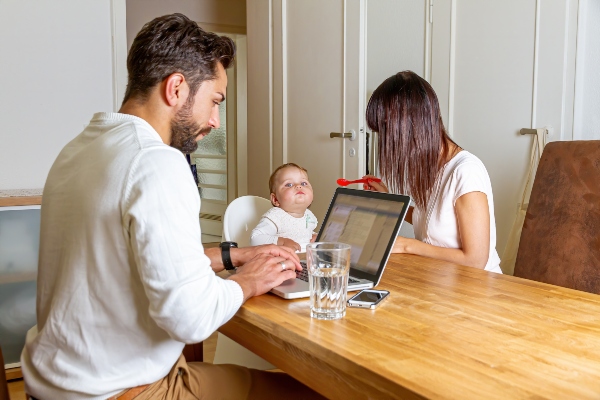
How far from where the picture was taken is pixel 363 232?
160cm

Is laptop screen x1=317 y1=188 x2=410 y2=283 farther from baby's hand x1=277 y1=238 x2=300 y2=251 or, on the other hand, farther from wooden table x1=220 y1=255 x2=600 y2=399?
baby's hand x1=277 y1=238 x2=300 y2=251

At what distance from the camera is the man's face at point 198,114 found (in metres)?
1.32

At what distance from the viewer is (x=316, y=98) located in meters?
4.42

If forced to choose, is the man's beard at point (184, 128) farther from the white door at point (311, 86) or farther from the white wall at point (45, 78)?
the white door at point (311, 86)

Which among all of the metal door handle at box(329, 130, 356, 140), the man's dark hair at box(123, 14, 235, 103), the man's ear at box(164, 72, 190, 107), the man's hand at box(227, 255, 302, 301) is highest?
the man's dark hair at box(123, 14, 235, 103)

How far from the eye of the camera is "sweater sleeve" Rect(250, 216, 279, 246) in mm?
2285

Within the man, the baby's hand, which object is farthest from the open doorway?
the man

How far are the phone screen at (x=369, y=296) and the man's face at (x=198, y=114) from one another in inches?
18.1

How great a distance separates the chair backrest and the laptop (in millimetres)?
678

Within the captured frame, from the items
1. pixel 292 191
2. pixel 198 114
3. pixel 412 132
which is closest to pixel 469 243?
pixel 412 132

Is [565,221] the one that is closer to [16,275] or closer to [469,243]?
[469,243]

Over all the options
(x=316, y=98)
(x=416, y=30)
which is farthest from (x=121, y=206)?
(x=316, y=98)

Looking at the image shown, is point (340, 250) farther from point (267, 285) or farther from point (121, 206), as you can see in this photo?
point (121, 206)

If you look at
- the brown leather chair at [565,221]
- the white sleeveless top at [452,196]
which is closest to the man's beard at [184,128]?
the white sleeveless top at [452,196]
